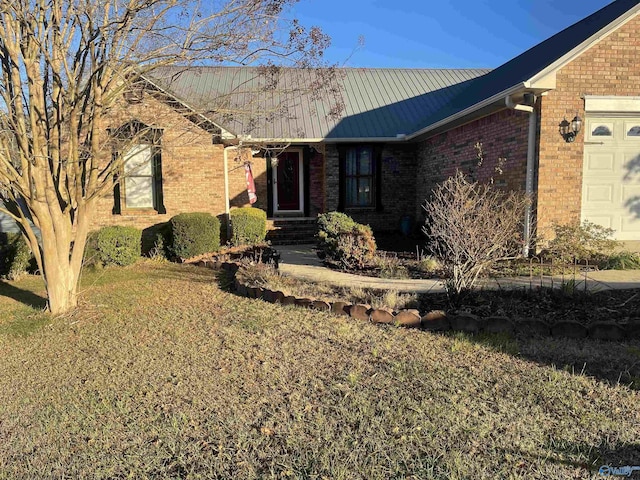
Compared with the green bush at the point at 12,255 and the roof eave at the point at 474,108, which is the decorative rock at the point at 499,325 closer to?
the roof eave at the point at 474,108

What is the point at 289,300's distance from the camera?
20.9 ft

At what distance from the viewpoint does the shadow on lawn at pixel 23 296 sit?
7.00 meters

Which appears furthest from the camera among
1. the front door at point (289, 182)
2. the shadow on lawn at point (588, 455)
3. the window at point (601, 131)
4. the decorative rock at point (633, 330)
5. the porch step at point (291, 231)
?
the front door at point (289, 182)

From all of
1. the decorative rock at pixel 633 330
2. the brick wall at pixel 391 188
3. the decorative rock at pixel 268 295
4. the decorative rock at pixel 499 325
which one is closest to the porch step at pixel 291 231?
the brick wall at pixel 391 188

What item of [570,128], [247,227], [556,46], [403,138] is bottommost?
[247,227]

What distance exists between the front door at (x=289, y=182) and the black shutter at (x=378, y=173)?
8.35ft

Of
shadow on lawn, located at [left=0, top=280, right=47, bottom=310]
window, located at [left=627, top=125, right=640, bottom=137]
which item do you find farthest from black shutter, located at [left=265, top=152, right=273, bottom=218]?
window, located at [left=627, top=125, right=640, bottom=137]

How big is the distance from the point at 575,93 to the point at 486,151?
213cm

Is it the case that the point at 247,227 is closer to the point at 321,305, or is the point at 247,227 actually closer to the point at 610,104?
the point at 321,305

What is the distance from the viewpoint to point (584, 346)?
465 centimetres

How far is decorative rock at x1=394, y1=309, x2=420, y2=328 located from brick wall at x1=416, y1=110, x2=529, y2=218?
4682 mm

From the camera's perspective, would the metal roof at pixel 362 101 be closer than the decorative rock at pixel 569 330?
No

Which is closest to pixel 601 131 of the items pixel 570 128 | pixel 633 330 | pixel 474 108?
pixel 570 128

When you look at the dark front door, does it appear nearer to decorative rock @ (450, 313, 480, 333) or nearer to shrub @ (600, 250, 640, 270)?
shrub @ (600, 250, 640, 270)
